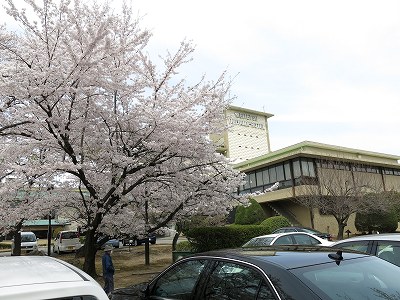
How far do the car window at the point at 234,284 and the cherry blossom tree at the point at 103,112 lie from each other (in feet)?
26.1

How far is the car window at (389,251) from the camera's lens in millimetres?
5281

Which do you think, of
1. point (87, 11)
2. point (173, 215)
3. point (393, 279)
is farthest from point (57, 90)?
point (393, 279)

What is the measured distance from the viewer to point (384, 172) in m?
37.6

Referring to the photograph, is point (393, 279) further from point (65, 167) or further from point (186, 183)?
point (186, 183)

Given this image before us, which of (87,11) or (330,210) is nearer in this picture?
(87,11)

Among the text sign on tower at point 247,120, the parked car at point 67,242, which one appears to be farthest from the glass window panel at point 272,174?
the text sign on tower at point 247,120

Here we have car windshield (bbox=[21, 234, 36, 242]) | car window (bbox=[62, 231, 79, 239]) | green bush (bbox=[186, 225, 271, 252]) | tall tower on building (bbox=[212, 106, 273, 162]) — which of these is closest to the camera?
green bush (bbox=[186, 225, 271, 252])

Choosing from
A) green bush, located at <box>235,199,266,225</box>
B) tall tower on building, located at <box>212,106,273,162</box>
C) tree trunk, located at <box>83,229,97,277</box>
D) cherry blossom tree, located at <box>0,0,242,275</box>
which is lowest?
tree trunk, located at <box>83,229,97,277</box>

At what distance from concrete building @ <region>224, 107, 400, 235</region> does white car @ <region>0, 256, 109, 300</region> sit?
23.8m

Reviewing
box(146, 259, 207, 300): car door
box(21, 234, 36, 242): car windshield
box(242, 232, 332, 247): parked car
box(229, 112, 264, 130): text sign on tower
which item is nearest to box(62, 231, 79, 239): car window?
box(21, 234, 36, 242): car windshield

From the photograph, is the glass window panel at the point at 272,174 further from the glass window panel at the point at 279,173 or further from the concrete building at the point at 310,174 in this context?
the glass window panel at the point at 279,173

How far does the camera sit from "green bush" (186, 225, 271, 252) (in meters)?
16.8

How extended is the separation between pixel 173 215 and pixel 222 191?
7.12 feet

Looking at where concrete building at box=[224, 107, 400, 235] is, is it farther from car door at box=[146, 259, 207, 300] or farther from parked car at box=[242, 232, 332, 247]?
car door at box=[146, 259, 207, 300]
